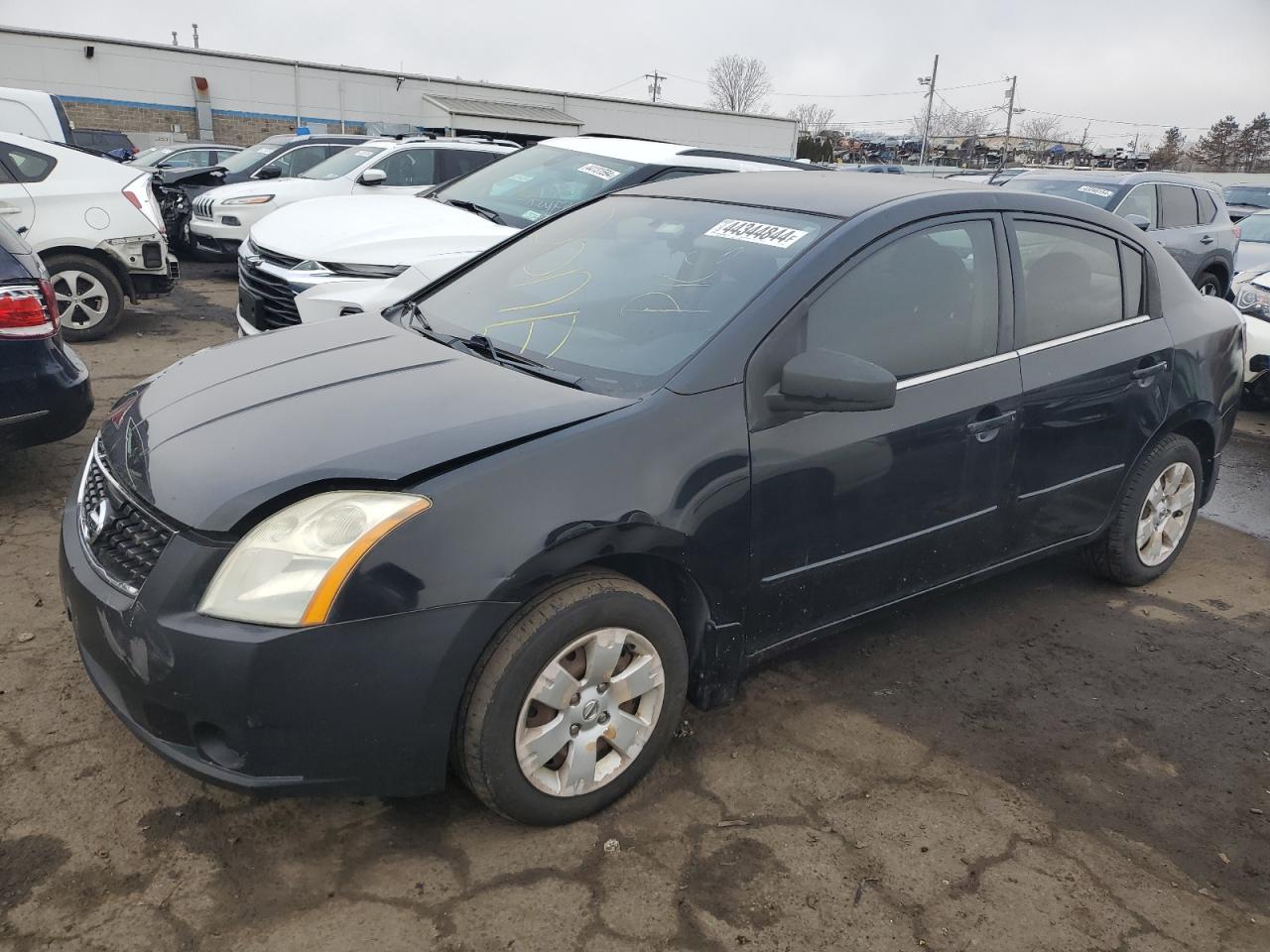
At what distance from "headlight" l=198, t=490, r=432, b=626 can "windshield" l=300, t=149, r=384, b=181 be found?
10.0 meters

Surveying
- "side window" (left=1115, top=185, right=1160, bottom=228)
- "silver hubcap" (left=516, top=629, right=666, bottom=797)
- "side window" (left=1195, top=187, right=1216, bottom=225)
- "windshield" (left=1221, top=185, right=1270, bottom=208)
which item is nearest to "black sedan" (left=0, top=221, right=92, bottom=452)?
"silver hubcap" (left=516, top=629, right=666, bottom=797)

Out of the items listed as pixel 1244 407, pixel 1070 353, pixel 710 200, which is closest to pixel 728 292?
pixel 710 200

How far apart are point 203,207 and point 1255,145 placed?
210 feet

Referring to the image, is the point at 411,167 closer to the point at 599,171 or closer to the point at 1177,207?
the point at 599,171

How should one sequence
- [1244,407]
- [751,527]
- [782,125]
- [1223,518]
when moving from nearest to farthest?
[751,527] < [1223,518] < [1244,407] < [782,125]

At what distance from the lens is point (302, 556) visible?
2.22 m

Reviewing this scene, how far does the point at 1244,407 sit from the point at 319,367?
27.6 feet

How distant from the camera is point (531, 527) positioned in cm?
234

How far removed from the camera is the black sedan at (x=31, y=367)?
4.12 m

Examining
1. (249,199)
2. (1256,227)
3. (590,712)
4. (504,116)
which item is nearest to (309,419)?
(590,712)

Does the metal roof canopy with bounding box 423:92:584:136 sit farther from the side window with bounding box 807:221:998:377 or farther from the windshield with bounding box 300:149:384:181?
the side window with bounding box 807:221:998:377

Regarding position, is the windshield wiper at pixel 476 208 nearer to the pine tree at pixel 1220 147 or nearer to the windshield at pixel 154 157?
the windshield at pixel 154 157

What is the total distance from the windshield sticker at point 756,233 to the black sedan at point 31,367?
2911 millimetres

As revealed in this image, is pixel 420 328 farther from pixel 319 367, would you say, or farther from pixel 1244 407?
pixel 1244 407
